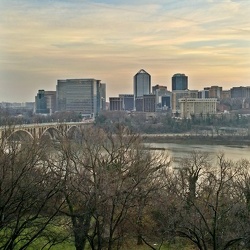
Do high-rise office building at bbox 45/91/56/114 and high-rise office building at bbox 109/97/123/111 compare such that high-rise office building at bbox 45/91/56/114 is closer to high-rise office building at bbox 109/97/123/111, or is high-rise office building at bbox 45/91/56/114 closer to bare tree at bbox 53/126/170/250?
high-rise office building at bbox 109/97/123/111

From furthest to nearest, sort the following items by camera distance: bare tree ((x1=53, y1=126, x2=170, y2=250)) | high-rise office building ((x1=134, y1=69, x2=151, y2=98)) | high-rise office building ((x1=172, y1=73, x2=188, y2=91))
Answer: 1. high-rise office building ((x1=134, y1=69, x2=151, y2=98))
2. high-rise office building ((x1=172, y1=73, x2=188, y2=91))
3. bare tree ((x1=53, y1=126, x2=170, y2=250))

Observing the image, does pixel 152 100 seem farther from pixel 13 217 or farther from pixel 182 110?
pixel 13 217

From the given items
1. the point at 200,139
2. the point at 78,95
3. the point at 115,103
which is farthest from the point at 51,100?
the point at 200,139

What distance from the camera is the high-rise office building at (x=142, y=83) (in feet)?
231

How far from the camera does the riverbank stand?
80.1ft

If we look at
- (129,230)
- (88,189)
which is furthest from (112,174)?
(129,230)

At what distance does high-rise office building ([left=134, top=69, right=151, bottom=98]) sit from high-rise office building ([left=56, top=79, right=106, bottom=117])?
17.6m

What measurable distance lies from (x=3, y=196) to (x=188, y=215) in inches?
74.9

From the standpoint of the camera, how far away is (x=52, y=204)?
532 centimetres

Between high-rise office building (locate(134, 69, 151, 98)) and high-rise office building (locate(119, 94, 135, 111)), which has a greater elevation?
high-rise office building (locate(134, 69, 151, 98))

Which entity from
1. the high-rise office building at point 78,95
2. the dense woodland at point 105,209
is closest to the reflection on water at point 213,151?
the dense woodland at point 105,209

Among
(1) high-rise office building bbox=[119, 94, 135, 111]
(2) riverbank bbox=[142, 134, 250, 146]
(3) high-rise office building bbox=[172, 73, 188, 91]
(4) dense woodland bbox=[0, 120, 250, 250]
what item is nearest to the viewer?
(4) dense woodland bbox=[0, 120, 250, 250]

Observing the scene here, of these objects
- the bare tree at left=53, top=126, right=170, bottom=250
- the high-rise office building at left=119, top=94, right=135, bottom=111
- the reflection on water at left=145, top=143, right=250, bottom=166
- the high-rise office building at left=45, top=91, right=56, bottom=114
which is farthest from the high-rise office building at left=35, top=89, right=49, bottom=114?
the bare tree at left=53, top=126, right=170, bottom=250

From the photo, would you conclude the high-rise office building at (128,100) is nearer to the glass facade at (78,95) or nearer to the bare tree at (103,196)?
the glass facade at (78,95)
